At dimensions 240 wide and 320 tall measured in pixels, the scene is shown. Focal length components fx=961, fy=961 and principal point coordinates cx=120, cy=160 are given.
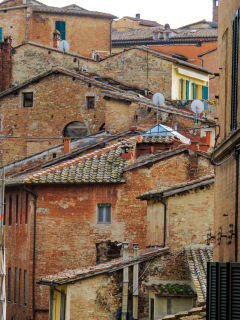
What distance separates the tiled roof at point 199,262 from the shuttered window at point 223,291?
8.96 meters

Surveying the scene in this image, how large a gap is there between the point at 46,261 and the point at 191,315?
13054 mm

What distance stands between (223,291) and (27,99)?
31749 mm

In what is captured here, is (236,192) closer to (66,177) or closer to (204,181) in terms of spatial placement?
(204,181)

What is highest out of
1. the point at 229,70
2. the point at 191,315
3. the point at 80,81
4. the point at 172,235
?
the point at 80,81

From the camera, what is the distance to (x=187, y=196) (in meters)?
25.8

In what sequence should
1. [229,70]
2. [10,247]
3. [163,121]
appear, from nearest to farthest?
[229,70]
[10,247]
[163,121]

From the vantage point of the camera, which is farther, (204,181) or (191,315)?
(204,181)

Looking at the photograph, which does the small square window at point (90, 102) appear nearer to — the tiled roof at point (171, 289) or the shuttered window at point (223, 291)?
the tiled roof at point (171, 289)

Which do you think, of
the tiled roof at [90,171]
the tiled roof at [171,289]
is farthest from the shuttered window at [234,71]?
the tiled roof at [90,171]

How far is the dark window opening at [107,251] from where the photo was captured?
30375 millimetres

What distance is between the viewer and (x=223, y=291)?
12258 millimetres

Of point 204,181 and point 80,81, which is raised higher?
point 80,81

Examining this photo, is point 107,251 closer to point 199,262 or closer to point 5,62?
point 199,262

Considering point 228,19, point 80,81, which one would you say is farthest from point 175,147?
point 228,19
